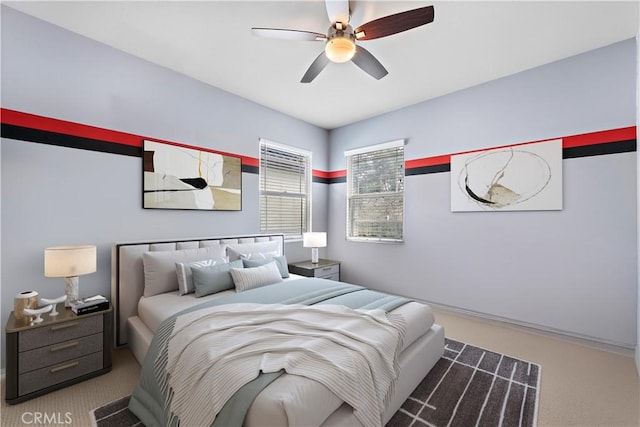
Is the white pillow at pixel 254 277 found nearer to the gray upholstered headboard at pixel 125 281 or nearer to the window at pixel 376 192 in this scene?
the gray upholstered headboard at pixel 125 281

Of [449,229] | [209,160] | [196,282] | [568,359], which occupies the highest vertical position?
[209,160]

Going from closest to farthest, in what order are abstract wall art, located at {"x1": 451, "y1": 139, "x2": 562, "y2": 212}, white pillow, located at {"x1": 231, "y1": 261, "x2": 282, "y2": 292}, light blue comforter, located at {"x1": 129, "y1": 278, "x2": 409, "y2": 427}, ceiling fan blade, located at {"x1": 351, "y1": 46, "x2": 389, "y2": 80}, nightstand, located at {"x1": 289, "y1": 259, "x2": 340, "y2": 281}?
1. light blue comforter, located at {"x1": 129, "y1": 278, "x2": 409, "y2": 427}
2. ceiling fan blade, located at {"x1": 351, "y1": 46, "x2": 389, "y2": 80}
3. white pillow, located at {"x1": 231, "y1": 261, "x2": 282, "y2": 292}
4. abstract wall art, located at {"x1": 451, "y1": 139, "x2": 562, "y2": 212}
5. nightstand, located at {"x1": 289, "y1": 259, "x2": 340, "y2": 281}

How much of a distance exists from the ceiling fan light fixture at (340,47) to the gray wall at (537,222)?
2.07m

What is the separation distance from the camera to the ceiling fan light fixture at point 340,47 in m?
2.08

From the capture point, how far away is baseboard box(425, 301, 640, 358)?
8.27 ft

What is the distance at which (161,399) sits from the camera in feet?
5.14

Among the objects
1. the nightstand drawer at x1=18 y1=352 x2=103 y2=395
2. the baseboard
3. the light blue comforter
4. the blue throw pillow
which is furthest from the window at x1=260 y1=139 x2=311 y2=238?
the baseboard

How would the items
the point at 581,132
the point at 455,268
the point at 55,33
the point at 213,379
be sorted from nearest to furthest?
1. the point at 213,379
2. the point at 55,33
3. the point at 581,132
4. the point at 455,268

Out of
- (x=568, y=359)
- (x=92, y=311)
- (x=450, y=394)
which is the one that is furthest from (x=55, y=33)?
(x=568, y=359)

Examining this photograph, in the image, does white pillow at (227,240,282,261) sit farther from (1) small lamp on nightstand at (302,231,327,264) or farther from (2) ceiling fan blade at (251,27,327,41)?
(2) ceiling fan blade at (251,27,327,41)

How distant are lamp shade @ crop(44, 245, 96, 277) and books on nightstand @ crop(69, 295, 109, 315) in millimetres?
239

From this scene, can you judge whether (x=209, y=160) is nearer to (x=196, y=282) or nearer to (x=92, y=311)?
(x=196, y=282)

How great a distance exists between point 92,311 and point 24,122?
5.33 feet

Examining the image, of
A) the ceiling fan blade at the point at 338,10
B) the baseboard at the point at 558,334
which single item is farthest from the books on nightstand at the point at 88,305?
the baseboard at the point at 558,334
